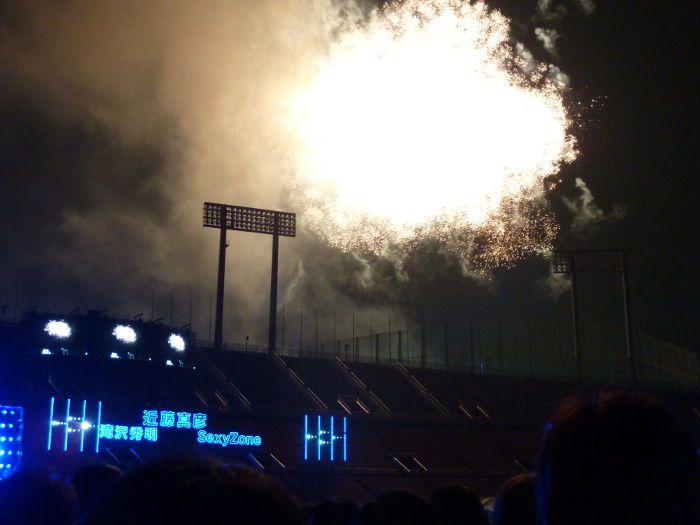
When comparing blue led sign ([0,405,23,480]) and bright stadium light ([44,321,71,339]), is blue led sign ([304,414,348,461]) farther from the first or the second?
blue led sign ([0,405,23,480])

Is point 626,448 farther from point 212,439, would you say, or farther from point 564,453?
point 212,439

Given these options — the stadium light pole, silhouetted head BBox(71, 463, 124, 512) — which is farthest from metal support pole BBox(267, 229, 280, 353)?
silhouetted head BBox(71, 463, 124, 512)

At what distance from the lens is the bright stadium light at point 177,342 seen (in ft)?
101

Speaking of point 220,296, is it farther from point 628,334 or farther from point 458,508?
point 458,508

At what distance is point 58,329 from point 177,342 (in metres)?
4.33

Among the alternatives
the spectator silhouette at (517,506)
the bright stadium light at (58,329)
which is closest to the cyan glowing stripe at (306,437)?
the bright stadium light at (58,329)

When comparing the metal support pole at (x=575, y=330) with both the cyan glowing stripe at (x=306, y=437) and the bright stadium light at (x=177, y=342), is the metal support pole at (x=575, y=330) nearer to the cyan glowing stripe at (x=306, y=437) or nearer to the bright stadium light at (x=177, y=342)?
the cyan glowing stripe at (x=306, y=437)

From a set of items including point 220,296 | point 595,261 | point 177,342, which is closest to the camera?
point 177,342

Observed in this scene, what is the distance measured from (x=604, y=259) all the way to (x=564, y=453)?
47075mm

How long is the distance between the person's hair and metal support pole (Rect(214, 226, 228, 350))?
113 feet

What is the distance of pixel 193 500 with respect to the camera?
3.74 feet

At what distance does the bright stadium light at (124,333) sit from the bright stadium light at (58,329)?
1577mm

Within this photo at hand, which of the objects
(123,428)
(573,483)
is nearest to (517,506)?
(573,483)

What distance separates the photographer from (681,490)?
3.98 ft
